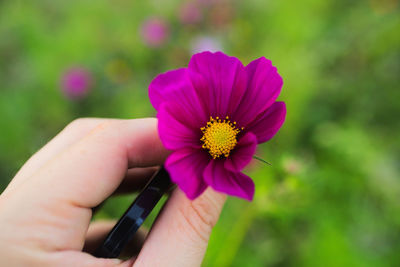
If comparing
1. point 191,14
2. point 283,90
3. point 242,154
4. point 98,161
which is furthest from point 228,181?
point 191,14

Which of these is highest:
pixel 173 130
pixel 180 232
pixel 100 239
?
pixel 173 130

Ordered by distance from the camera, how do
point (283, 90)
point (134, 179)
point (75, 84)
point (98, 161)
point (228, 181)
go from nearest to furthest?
point (228, 181) → point (98, 161) → point (134, 179) → point (283, 90) → point (75, 84)

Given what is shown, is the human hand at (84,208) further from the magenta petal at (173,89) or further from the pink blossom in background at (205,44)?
the pink blossom in background at (205,44)

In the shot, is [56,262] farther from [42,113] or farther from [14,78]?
[14,78]

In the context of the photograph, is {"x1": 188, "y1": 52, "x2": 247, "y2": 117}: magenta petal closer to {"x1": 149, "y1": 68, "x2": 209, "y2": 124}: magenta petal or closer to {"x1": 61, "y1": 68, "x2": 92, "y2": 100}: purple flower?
{"x1": 149, "y1": 68, "x2": 209, "y2": 124}: magenta petal

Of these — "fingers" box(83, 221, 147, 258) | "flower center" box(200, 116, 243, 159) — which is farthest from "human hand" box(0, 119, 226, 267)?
"fingers" box(83, 221, 147, 258)

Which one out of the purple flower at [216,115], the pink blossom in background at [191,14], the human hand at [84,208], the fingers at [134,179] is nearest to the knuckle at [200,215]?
the human hand at [84,208]

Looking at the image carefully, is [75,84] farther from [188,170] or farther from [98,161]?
[188,170]
